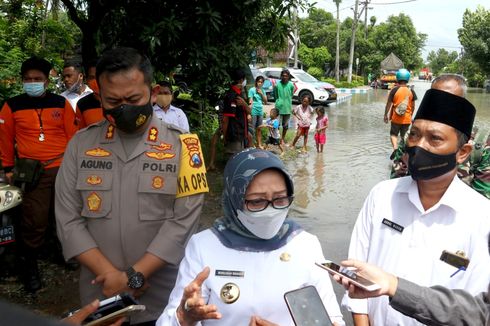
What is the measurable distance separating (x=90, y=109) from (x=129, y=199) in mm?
2005

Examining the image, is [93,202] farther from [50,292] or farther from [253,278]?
[50,292]

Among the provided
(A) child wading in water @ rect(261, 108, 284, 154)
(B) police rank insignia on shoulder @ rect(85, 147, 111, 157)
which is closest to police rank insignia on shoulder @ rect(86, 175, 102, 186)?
(B) police rank insignia on shoulder @ rect(85, 147, 111, 157)

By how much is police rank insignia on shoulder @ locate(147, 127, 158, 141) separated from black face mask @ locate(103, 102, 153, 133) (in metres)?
0.07

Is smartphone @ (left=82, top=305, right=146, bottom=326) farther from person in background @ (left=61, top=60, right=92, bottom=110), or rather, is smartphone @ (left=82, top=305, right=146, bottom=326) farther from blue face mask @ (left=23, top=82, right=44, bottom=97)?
person in background @ (left=61, top=60, right=92, bottom=110)

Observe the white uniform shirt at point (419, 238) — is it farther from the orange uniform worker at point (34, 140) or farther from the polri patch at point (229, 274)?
the orange uniform worker at point (34, 140)

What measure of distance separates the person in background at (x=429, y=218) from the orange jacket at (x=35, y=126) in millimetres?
2732

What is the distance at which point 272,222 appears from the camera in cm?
179

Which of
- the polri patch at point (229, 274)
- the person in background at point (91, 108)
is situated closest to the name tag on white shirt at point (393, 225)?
the polri patch at point (229, 274)

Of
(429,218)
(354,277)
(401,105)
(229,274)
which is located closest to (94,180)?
(229,274)

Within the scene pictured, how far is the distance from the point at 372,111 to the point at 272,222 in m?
18.2

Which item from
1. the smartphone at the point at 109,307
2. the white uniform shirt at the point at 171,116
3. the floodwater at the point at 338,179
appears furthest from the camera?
the floodwater at the point at 338,179

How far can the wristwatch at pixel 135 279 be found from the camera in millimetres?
2078

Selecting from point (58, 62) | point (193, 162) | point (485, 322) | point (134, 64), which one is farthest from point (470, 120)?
point (58, 62)

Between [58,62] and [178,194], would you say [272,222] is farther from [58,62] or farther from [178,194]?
[58,62]
